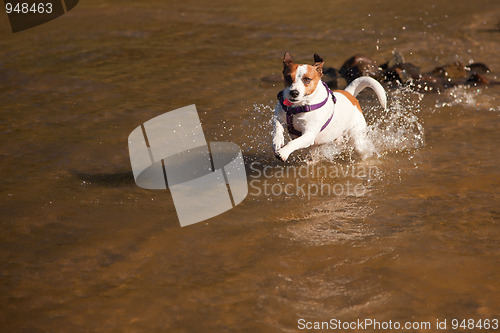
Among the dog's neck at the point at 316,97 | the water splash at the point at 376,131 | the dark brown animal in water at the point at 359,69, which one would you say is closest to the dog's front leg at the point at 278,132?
the dog's neck at the point at 316,97

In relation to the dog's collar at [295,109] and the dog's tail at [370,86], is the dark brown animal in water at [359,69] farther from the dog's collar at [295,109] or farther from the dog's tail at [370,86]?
the dog's collar at [295,109]

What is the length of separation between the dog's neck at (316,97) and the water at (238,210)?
2.60 feet

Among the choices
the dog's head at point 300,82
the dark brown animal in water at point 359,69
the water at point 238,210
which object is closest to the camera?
the water at point 238,210

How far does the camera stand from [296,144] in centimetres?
475

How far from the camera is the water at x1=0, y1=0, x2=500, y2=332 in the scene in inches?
138

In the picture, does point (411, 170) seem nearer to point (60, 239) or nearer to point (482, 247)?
point (482, 247)

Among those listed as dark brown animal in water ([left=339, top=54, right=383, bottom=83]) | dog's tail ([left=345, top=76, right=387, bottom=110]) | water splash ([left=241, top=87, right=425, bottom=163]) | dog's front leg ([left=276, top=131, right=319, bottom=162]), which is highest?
dog's tail ([left=345, top=76, right=387, bottom=110])

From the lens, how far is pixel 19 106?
7434 mm

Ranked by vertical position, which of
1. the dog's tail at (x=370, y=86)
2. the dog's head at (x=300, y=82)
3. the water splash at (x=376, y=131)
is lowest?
the water splash at (x=376, y=131)

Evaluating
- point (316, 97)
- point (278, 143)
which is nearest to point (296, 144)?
point (278, 143)

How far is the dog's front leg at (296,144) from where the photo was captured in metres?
4.66

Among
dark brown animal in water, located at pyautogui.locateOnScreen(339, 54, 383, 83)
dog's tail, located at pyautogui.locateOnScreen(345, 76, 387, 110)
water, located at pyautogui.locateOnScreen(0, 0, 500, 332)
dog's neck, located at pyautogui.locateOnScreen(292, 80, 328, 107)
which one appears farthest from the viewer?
dark brown animal in water, located at pyautogui.locateOnScreen(339, 54, 383, 83)

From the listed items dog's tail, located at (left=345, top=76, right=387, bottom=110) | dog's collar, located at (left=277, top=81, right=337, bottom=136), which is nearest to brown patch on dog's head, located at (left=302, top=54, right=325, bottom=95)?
dog's collar, located at (left=277, top=81, right=337, bottom=136)

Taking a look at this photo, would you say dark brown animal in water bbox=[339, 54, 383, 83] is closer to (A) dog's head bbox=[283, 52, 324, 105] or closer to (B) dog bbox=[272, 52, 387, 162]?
(B) dog bbox=[272, 52, 387, 162]
